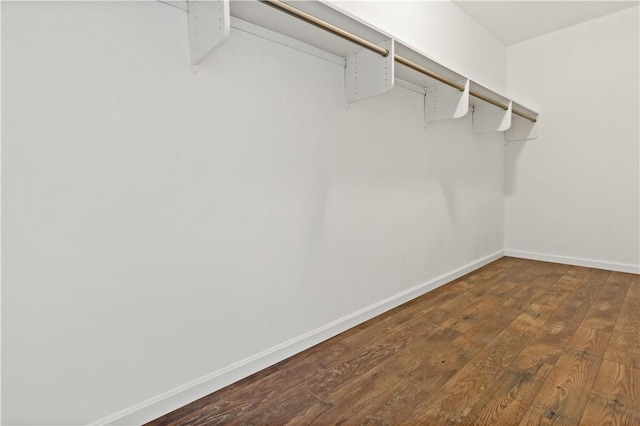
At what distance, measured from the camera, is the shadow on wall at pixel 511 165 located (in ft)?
12.8

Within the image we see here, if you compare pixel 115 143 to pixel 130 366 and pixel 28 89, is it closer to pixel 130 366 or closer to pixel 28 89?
pixel 28 89

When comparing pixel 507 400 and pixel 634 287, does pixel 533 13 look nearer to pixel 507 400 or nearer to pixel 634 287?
pixel 634 287

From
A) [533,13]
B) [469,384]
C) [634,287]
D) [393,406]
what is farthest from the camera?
[533,13]

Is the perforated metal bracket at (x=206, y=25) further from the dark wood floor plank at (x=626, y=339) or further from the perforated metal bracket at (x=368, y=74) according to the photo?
the dark wood floor plank at (x=626, y=339)

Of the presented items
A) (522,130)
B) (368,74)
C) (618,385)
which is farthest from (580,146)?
(368,74)

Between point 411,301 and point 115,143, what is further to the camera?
point 411,301

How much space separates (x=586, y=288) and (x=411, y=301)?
5.36 feet

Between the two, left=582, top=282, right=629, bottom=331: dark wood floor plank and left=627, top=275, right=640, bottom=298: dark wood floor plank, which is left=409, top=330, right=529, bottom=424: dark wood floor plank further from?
left=627, top=275, right=640, bottom=298: dark wood floor plank

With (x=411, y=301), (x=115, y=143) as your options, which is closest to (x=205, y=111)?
(x=115, y=143)

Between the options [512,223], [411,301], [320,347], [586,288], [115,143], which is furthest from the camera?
[512,223]

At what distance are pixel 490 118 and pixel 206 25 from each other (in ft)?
9.55

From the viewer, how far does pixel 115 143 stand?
1.21 metres

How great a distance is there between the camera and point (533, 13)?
316 centimetres

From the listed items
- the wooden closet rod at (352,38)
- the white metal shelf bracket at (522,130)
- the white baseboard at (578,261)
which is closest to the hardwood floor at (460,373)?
the white baseboard at (578,261)
